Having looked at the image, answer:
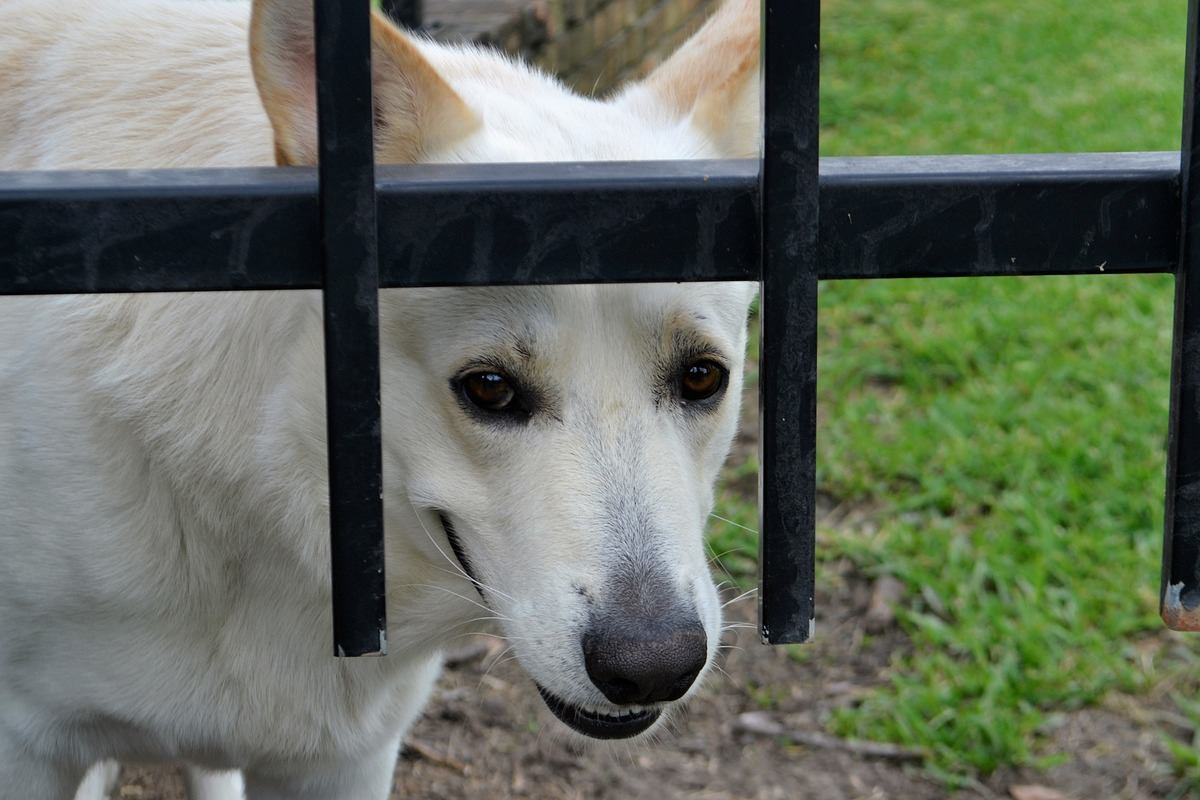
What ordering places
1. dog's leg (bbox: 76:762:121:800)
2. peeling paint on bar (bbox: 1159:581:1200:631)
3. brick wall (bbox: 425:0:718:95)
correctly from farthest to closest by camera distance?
brick wall (bbox: 425:0:718:95) < dog's leg (bbox: 76:762:121:800) < peeling paint on bar (bbox: 1159:581:1200:631)

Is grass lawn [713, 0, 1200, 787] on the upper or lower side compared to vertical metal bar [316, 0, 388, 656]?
lower

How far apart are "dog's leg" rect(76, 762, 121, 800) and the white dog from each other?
62 centimetres

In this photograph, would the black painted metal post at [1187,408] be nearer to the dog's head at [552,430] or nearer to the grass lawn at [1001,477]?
the dog's head at [552,430]

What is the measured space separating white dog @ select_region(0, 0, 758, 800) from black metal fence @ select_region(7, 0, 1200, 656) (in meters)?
0.34

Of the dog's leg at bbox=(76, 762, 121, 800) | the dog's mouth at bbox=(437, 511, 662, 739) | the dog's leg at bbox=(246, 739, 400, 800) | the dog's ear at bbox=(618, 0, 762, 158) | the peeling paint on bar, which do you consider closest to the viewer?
the peeling paint on bar

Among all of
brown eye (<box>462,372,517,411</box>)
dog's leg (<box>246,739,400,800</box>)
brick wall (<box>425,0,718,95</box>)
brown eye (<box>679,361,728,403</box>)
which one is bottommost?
dog's leg (<box>246,739,400,800</box>)

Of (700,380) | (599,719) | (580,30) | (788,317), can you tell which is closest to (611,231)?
(788,317)

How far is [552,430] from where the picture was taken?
6.86 ft

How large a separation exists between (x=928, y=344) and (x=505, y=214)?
383 centimetres

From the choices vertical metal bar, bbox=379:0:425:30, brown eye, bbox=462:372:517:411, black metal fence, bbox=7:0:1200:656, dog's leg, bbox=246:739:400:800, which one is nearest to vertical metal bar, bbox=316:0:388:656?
black metal fence, bbox=7:0:1200:656

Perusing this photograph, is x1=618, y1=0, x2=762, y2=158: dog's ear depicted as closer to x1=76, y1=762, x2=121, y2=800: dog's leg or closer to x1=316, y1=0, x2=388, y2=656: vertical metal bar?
x1=316, y1=0, x2=388, y2=656: vertical metal bar

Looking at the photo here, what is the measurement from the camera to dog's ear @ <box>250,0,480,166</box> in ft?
6.14

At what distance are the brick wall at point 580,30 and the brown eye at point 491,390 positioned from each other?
2.66 m

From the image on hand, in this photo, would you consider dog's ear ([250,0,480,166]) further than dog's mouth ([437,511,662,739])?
No
